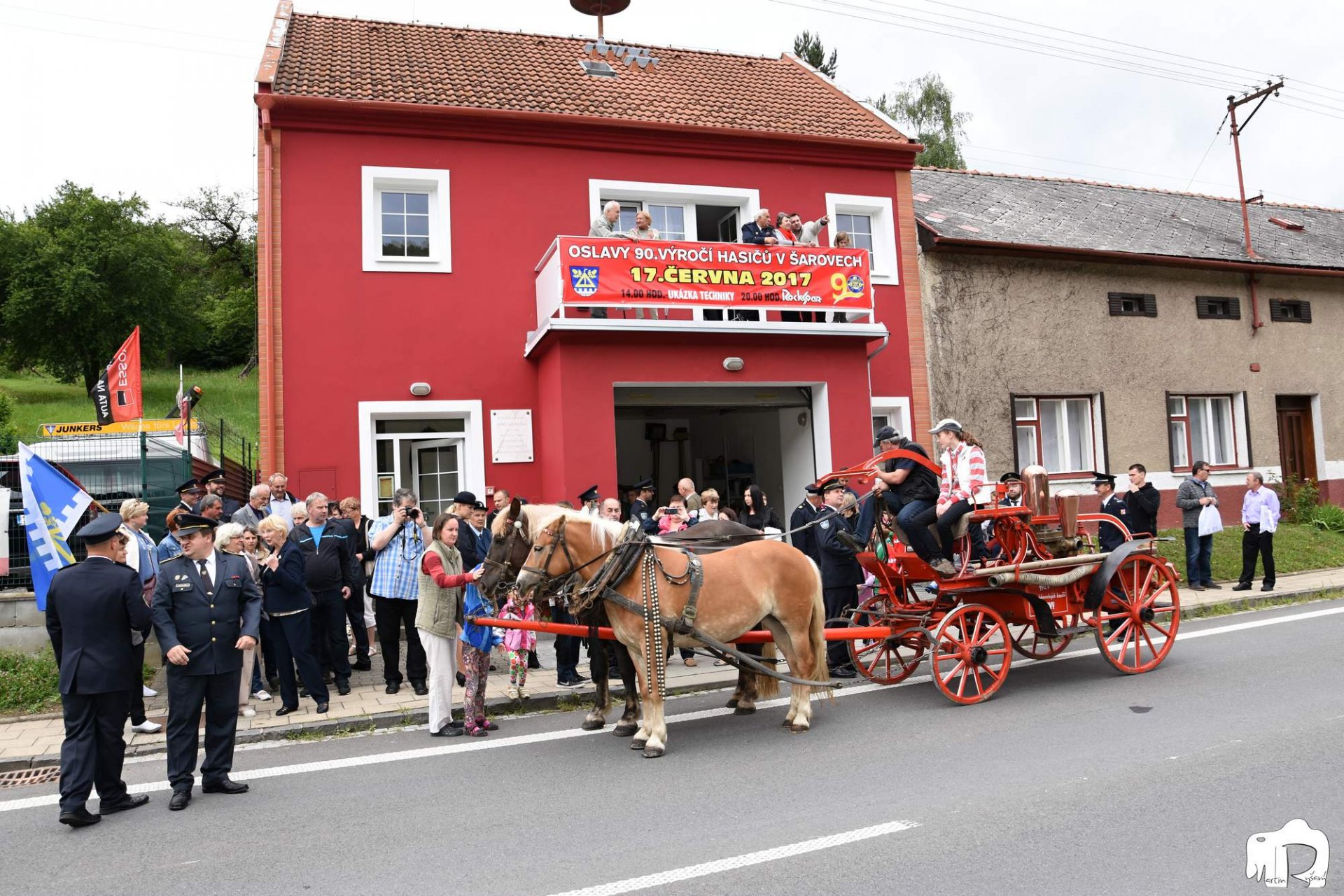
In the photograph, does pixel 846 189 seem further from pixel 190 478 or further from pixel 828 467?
pixel 190 478

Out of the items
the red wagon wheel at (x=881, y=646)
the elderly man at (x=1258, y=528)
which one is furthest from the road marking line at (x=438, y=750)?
the elderly man at (x=1258, y=528)

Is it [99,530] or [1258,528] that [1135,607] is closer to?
[1258,528]

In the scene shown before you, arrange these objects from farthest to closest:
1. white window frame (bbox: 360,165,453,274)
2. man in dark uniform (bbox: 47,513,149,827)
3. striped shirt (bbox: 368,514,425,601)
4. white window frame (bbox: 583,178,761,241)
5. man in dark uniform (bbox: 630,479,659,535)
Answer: white window frame (bbox: 583,178,761,241)
white window frame (bbox: 360,165,453,274)
man in dark uniform (bbox: 630,479,659,535)
striped shirt (bbox: 368,514,425,601)
man in dark uniform (bbox: 47,513,149,827)

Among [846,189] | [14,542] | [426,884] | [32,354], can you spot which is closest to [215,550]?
[426,884]

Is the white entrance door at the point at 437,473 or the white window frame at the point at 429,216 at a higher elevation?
the white window frame at the point at 429,216

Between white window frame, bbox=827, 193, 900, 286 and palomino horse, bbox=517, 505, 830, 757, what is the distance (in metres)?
9.81

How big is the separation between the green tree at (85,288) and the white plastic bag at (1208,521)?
4928 cm

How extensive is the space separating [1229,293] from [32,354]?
172 feet

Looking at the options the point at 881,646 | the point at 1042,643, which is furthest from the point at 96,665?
the point at 1042,643

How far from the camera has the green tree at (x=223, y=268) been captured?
57562 mm

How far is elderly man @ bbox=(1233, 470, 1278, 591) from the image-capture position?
43.7 ft

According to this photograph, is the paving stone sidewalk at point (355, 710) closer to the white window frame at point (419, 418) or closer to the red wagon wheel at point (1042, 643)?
the red wagon wheel at point (1042, 643)

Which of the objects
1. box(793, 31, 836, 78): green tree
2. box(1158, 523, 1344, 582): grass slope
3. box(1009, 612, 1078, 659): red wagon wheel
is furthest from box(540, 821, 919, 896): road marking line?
box(793, 31, 836, 78): green tree

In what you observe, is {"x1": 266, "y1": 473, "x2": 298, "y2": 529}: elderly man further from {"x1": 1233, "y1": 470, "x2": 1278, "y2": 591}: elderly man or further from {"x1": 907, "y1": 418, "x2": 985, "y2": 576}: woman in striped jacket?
{"x1": 1233, "y1": 470, "x2": 1278, "y2": 591}: elderly man
